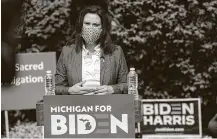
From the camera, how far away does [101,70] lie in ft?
7.24

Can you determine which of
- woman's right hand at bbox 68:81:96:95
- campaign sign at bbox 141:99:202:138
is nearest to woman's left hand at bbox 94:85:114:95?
woman's right hand at bbox 68:81:96:95

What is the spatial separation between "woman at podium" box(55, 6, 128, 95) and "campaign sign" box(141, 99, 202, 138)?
93 cm

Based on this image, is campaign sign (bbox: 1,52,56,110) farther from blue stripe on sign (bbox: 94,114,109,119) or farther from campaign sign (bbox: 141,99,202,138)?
blue stripe on sign (bbox: 94,114,109,119)

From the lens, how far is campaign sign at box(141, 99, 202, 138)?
3051 mm

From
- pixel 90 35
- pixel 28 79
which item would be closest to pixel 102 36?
pixel 90 35

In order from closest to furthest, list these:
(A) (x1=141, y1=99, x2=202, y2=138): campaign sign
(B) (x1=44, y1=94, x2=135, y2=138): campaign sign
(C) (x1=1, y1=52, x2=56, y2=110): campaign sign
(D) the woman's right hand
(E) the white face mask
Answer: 1. (B) (x1=44, y1=94, x2=135, y2=138): campaign sign
2. (D) the woman's right hand
3. (E) the white face mask
4. (C) (x1=1, y1=52, x2=56, y2=110): campaign sign
5. (A) (x1=141, y1=99, x2=202, y2=138): campaign sign

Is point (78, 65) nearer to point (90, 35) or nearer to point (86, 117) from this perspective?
point (90, 35)

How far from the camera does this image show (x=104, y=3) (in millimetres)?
2891

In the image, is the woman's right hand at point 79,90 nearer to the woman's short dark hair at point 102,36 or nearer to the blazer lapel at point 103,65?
the blazer lapel at point 103,65

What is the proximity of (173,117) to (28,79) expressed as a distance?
3.33 feet

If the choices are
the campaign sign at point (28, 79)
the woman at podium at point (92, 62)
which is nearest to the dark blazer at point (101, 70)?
the woman at podium at point (92, 62)


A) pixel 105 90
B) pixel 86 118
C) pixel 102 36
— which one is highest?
pixel 102 36

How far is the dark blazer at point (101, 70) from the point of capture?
2.19 metres

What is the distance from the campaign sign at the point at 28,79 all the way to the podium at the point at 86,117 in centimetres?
99
